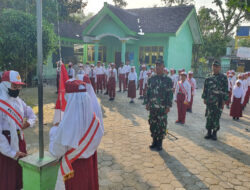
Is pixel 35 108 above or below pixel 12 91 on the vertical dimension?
below

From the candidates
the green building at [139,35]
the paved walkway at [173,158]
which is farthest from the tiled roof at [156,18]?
the paved walkway at [173,158]

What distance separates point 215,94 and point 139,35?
13.8 meters

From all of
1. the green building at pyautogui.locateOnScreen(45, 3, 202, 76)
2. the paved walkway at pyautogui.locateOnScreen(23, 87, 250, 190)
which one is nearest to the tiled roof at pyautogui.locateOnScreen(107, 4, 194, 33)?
the green building at pyautogui.locateOnScreen(45, 3, 202, 76)

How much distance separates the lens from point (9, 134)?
2957mm

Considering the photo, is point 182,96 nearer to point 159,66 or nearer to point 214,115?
point 214,115

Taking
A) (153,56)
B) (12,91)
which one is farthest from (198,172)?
(153,56)

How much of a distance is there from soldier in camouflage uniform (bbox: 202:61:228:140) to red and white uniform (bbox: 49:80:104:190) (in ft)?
14.5

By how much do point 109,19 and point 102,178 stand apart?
54.1 ft

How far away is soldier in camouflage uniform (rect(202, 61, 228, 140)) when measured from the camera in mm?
6012

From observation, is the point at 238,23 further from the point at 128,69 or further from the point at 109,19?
the point at 128,69

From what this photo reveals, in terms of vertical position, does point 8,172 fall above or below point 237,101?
below

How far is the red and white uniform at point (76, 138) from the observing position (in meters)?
2.33

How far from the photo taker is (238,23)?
3012 centimetres

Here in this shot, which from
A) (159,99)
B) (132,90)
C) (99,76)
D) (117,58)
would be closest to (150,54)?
(117,58)
